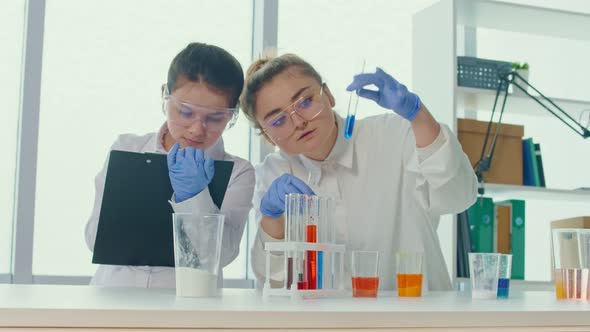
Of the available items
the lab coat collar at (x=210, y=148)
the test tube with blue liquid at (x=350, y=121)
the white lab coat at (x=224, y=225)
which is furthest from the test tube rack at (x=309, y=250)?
the lab coat collar at (x=210, y=148)

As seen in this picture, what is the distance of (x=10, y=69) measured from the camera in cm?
337

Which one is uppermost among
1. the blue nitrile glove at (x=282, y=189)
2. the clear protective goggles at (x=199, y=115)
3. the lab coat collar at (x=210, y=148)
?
the clear protective goggles at (x=199, y=115)

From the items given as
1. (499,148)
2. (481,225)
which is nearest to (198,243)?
(481,225)

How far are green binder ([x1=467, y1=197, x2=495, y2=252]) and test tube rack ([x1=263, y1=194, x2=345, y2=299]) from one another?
5.69ft

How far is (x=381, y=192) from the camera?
6.89ft

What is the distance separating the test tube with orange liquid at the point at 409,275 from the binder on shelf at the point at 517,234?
172 centimetres

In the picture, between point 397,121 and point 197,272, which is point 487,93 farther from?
point 197,272

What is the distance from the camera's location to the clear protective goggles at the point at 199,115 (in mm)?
1912

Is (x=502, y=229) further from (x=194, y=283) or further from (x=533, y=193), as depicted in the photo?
(x=194, y=283)

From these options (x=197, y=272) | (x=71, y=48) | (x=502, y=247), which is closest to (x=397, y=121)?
(x=197, y=272)

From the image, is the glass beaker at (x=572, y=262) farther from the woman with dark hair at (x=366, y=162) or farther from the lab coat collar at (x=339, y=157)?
the lab coat collar at (x=339, y=157)

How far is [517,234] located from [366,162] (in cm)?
135

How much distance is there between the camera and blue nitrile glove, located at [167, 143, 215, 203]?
175cm

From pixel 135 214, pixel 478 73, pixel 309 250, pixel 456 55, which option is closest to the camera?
pixel 309 250
